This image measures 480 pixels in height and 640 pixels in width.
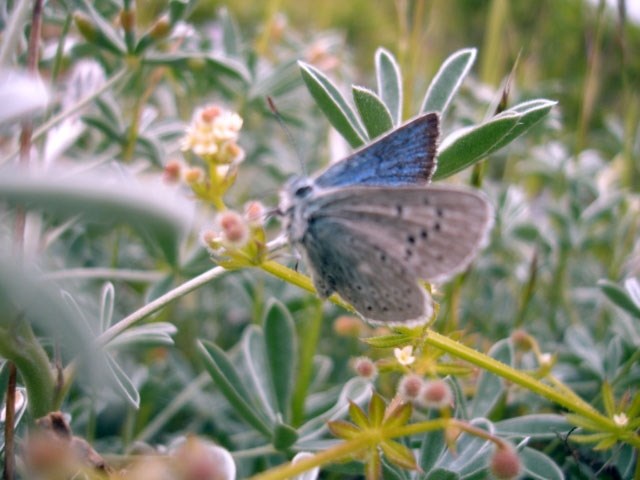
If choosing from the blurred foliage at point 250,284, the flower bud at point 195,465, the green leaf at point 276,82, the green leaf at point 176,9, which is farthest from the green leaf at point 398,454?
the green leaf at point 276,82

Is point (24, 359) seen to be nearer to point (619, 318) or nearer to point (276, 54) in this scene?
point (619, 318)

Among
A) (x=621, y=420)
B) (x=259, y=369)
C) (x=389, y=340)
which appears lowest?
(x=259, y=369)

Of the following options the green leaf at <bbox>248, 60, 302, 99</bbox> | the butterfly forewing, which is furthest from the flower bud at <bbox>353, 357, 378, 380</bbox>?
the green leaf at <bbox>248, 60, 302, 99</bbox>

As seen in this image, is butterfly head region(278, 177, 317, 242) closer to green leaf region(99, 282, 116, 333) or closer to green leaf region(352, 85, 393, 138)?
green leaf region(352, 85, 393, 138)

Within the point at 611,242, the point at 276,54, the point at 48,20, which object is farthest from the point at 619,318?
the point at 276,54

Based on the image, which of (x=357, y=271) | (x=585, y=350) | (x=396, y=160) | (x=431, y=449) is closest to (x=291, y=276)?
(x=357, y=271)

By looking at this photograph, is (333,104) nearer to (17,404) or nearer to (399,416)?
(399,416)
